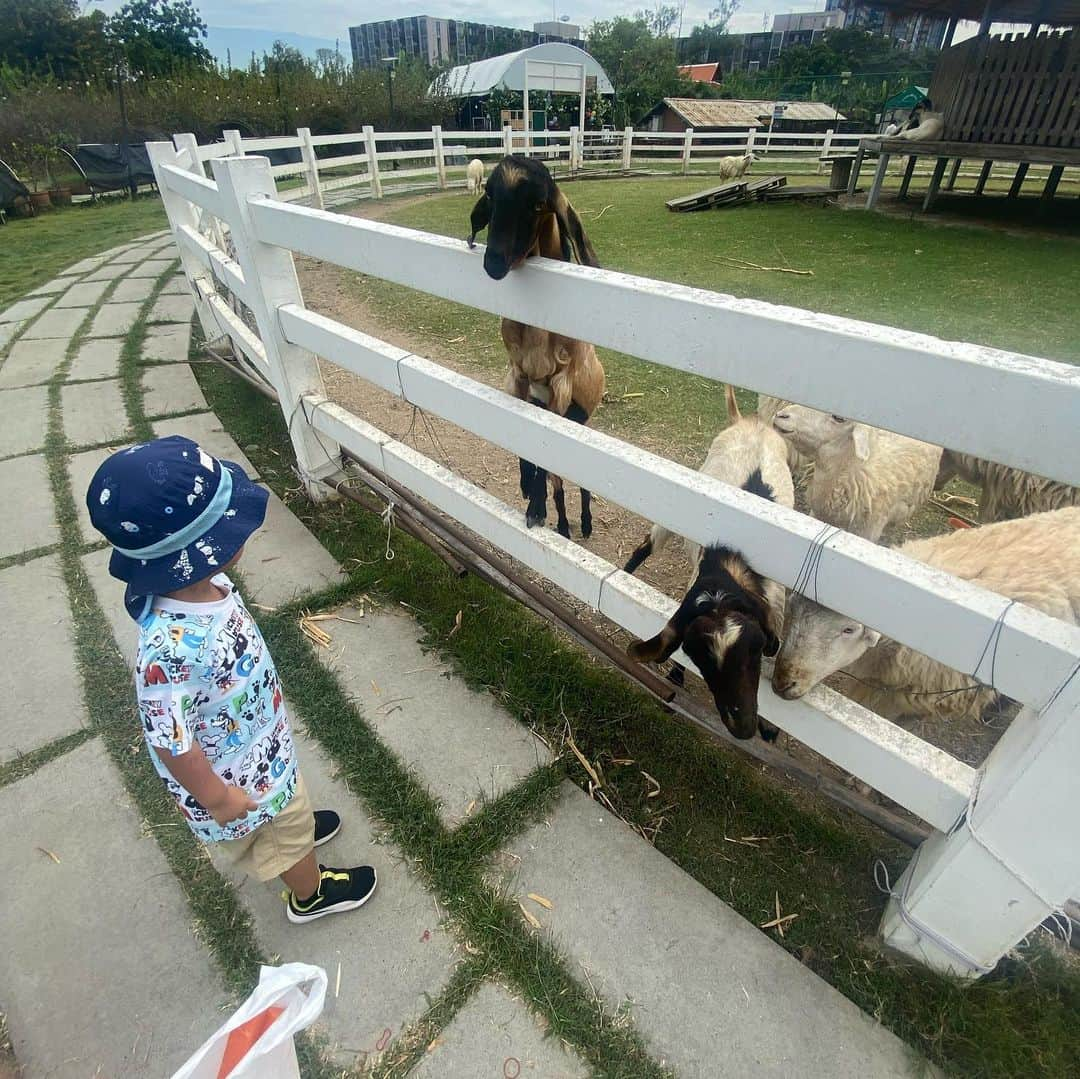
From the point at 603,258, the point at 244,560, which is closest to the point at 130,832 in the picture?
the point at 244,560

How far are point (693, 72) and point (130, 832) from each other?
3294 inches

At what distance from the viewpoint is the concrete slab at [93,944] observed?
158cm

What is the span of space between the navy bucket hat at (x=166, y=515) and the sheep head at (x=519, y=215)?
1.04 meters

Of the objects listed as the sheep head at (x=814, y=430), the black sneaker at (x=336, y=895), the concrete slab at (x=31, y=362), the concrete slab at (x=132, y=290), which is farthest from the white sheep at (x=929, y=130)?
the black sneaker at (x=336, y=895)

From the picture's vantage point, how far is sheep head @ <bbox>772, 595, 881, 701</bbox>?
1841mm

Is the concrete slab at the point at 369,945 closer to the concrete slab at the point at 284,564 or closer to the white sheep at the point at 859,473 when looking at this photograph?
the concrete slab at the point at 284,564

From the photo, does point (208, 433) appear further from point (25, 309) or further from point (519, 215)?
point (25, 309)

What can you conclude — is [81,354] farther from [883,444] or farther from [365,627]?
[883,444]

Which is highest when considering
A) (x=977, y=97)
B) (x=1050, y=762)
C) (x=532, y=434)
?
(x=977, y=97)

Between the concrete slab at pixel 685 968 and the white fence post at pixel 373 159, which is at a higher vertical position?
the white fence post at pixel 373 159

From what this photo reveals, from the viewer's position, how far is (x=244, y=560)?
10.8ft

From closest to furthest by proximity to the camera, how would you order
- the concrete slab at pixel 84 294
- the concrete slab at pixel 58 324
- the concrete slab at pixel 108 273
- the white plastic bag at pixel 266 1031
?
the white plastic bag at pixel 266 1031 → the concrete slab at pixel 58 324 → the concrete slab at pixel 84 294 → the concrete slab at pixel 108 273

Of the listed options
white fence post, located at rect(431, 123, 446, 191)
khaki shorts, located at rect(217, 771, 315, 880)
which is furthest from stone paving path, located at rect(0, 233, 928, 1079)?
white fence post, located at rect(431, 123, 446, 191)

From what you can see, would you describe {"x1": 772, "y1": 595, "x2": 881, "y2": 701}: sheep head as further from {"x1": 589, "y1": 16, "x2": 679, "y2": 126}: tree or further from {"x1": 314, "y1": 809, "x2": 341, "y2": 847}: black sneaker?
{"x1": 589, "y1": 16, "x2": 679, "y2": 126}: tree
